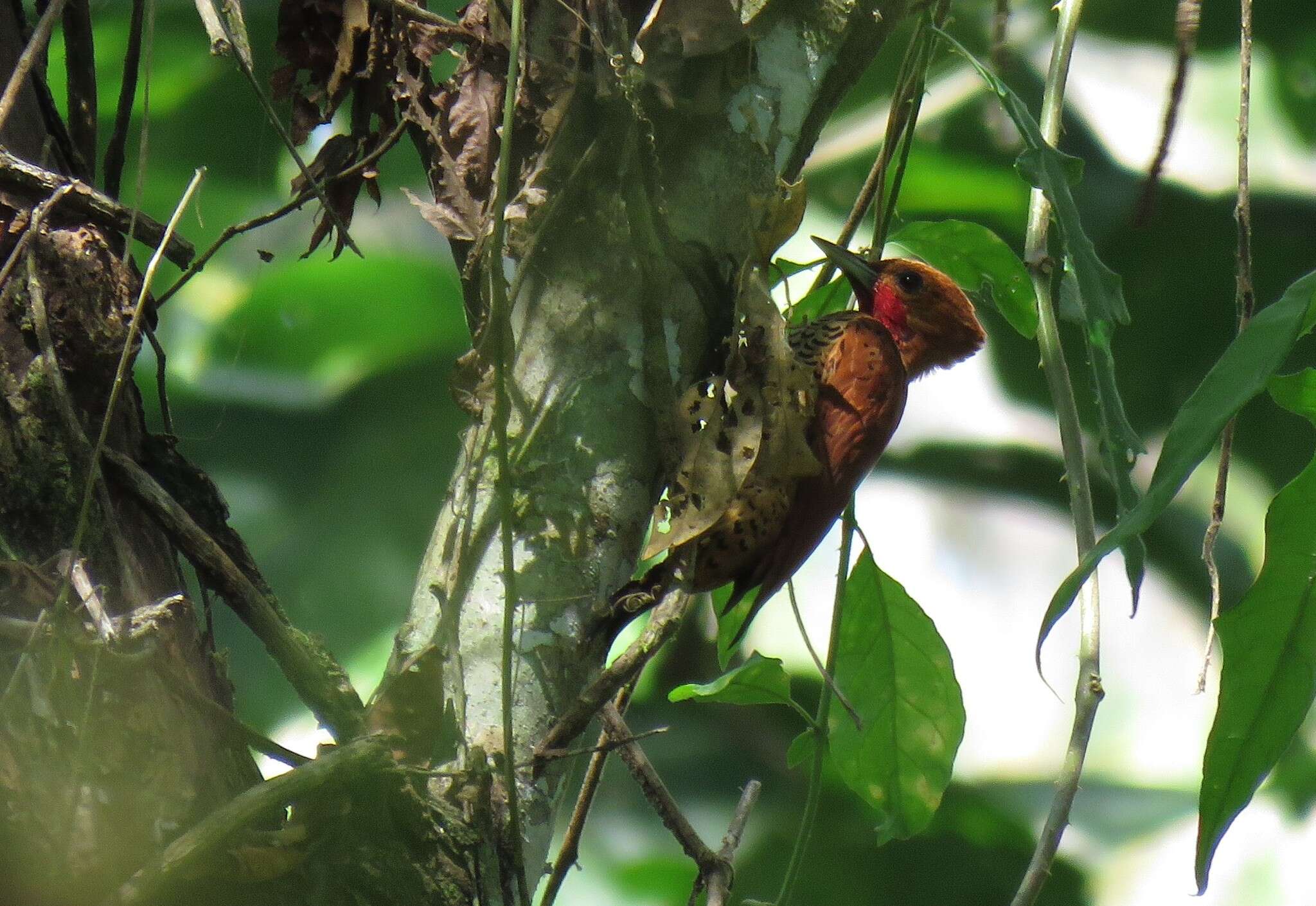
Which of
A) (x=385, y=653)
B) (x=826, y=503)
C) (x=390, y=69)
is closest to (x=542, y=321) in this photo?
(x=390, y=69)

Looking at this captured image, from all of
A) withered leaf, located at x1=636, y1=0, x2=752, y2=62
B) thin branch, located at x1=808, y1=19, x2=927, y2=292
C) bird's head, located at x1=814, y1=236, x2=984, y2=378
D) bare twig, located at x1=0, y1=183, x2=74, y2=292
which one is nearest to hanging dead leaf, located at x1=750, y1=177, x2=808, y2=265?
withered leaf, located at x1=636, y1=0, x2=752, y2=62

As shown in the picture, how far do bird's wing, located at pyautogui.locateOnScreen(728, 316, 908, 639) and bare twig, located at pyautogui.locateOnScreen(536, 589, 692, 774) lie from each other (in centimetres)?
51

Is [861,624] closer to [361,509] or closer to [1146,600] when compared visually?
[361,509]

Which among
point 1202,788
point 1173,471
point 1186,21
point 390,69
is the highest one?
point 390,69

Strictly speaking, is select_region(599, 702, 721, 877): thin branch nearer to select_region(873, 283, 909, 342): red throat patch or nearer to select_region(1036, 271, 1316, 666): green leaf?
select_region(1036, 271, 1316, 666): green leaf

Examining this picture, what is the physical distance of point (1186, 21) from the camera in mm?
1932

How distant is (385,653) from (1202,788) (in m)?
4.08

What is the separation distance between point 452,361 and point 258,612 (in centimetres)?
474

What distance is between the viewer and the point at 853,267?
3.05m

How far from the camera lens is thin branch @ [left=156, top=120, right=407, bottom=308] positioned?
1771 mm

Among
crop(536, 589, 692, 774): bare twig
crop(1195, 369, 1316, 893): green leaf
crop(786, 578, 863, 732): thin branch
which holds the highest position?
crop(786, 578, 863, 732): thin branch

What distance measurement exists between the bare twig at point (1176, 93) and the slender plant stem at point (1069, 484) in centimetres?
15

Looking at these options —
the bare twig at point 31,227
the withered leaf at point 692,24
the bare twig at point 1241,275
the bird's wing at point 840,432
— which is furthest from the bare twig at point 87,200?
the bare twig at point 1241,275

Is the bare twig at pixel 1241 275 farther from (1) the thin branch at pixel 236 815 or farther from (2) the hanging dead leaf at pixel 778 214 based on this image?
(1) the thin branch at pixel 236 815
